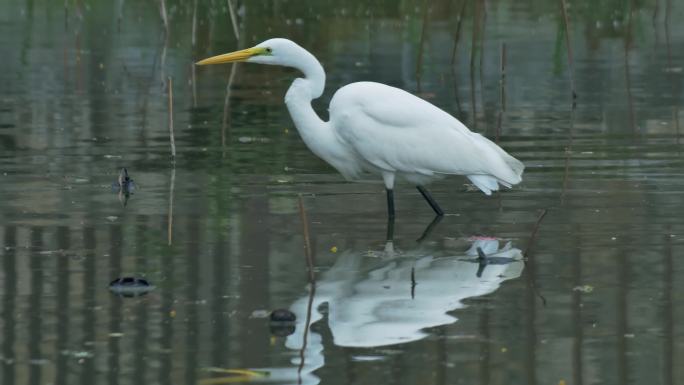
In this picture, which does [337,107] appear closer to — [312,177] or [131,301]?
[312,177]

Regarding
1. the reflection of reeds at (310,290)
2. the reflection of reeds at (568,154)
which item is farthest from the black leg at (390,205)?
the reflection of reeds at (310,290)

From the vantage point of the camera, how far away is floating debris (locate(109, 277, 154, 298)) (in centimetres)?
802

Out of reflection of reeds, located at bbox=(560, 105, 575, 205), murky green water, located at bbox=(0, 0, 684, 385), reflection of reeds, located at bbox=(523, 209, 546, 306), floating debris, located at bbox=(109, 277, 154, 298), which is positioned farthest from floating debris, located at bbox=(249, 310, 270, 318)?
reflection of reeds, located at bbox=(560, 105, 575, 205)

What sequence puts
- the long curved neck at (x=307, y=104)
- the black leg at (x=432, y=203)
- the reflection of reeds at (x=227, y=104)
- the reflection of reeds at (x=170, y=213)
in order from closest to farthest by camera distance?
the reflection of reeds at (x=170, y=213) → the black leg at (x=432, y=203) → the long curved neck at (x=307, y=104) → the reflection of reeds at (x=227, y=104)

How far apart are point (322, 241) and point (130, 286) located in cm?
170

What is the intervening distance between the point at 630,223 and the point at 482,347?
3232mm

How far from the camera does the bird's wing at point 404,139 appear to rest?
1035cm

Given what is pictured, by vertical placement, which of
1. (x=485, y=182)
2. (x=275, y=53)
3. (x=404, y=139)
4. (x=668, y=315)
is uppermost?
(x=275, y=53)

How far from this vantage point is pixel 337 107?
10.4 metres

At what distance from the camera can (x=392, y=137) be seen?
34.1 feet

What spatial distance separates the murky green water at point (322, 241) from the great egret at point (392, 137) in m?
0.27

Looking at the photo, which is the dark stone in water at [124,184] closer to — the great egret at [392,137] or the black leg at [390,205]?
the great egret at [392,137]

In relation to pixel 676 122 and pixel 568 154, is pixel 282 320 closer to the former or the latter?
pixel 568 154

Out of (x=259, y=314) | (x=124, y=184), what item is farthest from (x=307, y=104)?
(x=259, y=314)
